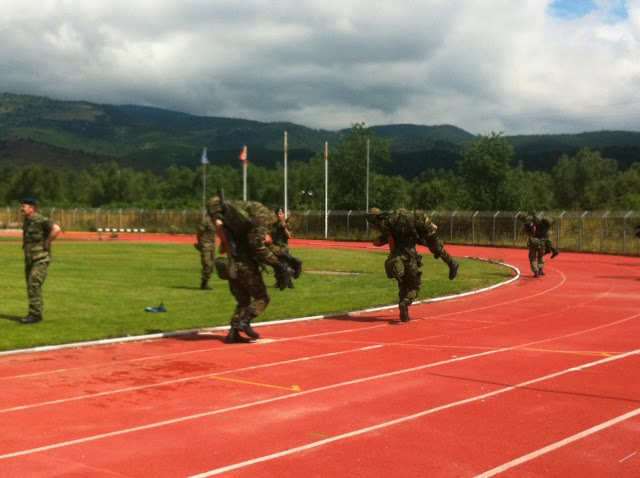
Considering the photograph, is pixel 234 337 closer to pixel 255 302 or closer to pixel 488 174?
pixel 255 302

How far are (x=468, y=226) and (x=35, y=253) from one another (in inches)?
1704

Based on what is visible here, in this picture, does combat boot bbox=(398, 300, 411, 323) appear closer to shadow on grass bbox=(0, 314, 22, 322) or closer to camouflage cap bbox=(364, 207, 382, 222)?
camouflage cap bbox=(364, 207, 382, 222)

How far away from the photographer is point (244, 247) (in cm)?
1223

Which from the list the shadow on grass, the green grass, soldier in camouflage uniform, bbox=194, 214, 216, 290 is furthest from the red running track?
soldier in camouflage uniform, bbox=194, 214, 216, 290

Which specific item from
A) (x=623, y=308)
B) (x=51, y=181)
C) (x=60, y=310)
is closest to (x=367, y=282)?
(x=623, y=308)

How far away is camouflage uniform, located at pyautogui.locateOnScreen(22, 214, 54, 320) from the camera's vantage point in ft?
45.1

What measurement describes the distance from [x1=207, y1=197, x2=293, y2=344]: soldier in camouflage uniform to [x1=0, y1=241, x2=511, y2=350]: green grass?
1.65 meters

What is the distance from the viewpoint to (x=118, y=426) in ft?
24.2

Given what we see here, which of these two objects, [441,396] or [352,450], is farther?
[441,396]

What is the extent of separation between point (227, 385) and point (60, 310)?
7.62 m

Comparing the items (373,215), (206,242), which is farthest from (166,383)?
(206,242)

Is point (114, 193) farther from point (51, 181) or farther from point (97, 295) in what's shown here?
point (97, 295)

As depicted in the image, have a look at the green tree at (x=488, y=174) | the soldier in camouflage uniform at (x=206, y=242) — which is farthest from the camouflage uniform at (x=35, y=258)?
the green tree at (x=488, y=174)

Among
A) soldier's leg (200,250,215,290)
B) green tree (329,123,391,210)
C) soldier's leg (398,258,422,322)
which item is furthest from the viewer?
green tree (329,123,391,210)
